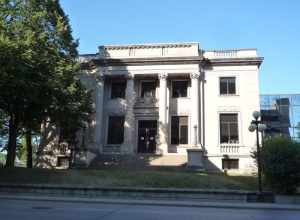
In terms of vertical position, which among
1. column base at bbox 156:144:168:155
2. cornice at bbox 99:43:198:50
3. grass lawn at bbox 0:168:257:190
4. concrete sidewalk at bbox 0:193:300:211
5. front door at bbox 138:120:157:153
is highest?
cornice at bbox 99:43:198:50

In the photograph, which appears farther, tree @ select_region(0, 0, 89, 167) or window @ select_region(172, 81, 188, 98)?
window @ select_region(172, 81, 188, 98)

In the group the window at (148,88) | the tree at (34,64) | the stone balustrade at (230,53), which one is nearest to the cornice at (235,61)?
the stone balustrade at (230,53)

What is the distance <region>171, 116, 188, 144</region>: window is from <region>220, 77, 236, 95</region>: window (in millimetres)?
4873

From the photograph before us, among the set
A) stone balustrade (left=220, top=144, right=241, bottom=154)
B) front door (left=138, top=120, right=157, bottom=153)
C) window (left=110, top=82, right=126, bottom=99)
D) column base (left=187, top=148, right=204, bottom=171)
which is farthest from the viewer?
window (left=110, top=82, right=126, bottom=99)

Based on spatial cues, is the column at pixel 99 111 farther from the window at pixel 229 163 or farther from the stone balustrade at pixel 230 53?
the window at pixel 229 163

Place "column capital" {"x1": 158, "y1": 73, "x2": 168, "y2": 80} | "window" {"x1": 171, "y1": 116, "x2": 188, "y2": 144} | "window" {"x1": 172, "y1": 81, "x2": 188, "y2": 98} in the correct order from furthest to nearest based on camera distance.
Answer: "window" {"x1": 172, "y1": 81, "x2": 188, "y2": 98}
"column capital" {"x1": 158, "y1": 73, "x2": 168, "y2": 80}
"window" {"x1": 171, "y1": 116, "x2": 188, "y2": 144}

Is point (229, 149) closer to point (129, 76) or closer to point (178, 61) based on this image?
point (178, 61)

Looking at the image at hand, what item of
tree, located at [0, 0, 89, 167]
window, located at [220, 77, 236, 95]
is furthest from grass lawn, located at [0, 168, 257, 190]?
window, located at [220, 77, 236, 95]

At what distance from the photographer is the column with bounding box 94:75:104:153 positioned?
36594mm

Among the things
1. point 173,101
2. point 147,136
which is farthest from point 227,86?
point 147,136

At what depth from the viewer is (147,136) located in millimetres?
37438

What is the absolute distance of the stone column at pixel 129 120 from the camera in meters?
36.3

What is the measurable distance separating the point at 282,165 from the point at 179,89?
63.4ft

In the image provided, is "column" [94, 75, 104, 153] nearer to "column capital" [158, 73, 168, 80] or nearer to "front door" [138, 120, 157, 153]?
"front door" [138, 120, 157, 153]
